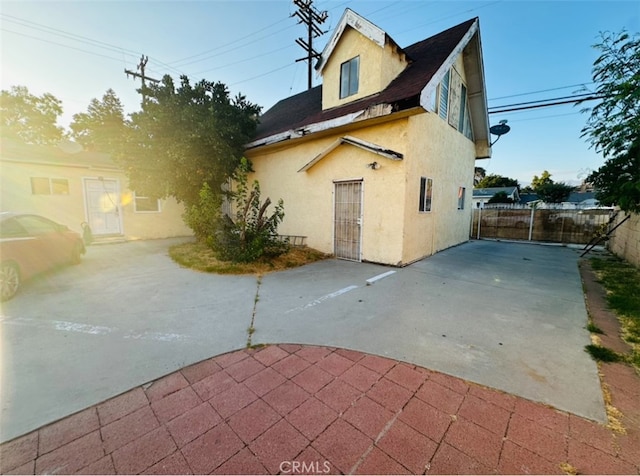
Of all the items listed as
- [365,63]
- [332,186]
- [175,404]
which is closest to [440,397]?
[175,404]

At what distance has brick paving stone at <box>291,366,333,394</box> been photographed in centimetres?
221

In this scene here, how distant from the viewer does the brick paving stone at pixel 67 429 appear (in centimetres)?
166

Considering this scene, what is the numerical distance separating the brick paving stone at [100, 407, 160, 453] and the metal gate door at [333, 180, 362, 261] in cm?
604

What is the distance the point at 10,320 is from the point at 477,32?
503 inches

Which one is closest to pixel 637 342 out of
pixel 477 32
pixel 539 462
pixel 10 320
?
pixel 539 462

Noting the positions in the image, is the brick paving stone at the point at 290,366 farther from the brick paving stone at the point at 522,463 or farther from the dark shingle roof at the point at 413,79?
the dark shingle roof at the point at 413,79

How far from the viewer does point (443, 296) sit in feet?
15.0

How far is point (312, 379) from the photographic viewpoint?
2.32m

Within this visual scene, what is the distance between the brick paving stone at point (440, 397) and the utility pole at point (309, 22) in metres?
15.3

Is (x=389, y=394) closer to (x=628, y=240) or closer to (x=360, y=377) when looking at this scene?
(x=360, y=377)

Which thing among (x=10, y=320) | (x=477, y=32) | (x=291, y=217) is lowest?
(x=10, y=320)

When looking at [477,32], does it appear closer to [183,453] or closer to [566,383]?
[566,383]

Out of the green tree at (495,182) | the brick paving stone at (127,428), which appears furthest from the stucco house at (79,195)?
the green tree at (495,182)

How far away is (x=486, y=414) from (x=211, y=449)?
6.53 feet
